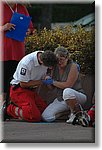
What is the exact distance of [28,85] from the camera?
19.9 feet

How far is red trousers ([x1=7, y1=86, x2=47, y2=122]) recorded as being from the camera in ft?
20.0

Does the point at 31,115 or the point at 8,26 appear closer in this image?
the point at 8,26

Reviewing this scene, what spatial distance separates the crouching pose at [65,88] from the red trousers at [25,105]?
0.50 feet

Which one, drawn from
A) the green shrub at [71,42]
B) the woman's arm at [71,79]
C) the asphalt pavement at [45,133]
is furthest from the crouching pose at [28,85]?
the green shrub at [71,42]

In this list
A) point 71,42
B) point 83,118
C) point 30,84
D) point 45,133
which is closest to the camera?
point 45,133

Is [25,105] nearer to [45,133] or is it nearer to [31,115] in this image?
[31,115]

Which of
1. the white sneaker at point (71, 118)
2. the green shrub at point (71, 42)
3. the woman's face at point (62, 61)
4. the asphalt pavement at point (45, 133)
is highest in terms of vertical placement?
the green shrub at point (71, 42)

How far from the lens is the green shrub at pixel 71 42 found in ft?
23.2

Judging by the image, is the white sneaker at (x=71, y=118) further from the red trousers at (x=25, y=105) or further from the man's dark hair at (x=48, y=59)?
the man's dark hair at (x=48, y=59)

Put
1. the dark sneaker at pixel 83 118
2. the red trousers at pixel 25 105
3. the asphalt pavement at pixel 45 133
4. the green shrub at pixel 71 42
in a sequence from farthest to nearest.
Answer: the green shrub at pixel 71 42
the red trousers at pixel 25 105
the dark sneaker at pixel 83 118
the asphalt pavement at pixel 45 133

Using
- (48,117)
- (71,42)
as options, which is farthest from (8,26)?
(71,42)

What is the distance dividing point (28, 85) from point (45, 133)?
0.85m

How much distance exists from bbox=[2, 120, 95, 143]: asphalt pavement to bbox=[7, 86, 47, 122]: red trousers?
0.10 meters

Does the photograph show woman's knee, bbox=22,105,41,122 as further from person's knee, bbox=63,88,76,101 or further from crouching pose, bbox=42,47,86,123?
person's knee, bbox=63,88,76,101
